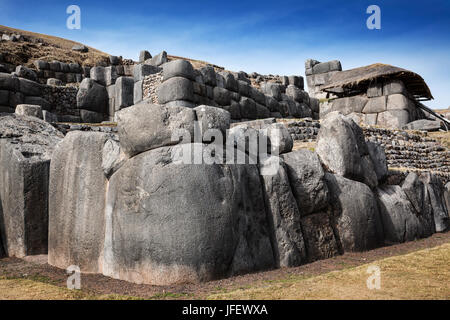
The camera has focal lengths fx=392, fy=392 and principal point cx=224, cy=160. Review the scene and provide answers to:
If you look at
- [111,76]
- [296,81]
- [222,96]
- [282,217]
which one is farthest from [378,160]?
[296,81]

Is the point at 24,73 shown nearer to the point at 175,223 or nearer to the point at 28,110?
the point at 28,110

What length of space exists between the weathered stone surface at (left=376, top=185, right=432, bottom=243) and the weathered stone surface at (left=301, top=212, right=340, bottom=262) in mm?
1728

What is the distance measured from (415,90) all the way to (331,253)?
1842 cm

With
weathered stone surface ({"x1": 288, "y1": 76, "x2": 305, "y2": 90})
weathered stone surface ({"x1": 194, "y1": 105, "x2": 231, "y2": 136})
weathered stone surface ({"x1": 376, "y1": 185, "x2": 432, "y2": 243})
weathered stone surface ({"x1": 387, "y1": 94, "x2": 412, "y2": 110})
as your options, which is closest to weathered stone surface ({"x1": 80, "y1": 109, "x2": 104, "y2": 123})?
weathered stone surface ({"x1": 288, "y1": 76, "x2": 305, "y2": 90})

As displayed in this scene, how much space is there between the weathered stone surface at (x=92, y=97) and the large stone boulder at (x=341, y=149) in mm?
17498

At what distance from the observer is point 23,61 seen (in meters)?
28.3

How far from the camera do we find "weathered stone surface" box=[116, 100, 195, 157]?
487cm

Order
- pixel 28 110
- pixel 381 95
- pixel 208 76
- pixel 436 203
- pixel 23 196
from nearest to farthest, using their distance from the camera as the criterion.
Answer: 1. pixel 23 196
2. pixel 436 203
3. pixel 28 110
4. pixel 208 76
5. pixel 381 95

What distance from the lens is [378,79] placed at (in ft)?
67.7

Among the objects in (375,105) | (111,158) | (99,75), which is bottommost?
(111,158)

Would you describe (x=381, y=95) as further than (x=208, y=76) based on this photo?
Yes

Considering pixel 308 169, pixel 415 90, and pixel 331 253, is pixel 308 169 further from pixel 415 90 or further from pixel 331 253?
pixel 415 90

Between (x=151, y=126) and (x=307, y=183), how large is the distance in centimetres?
258

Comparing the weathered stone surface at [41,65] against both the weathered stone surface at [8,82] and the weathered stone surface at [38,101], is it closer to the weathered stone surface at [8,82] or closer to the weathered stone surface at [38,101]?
the weathered stone surface at [38,101]
